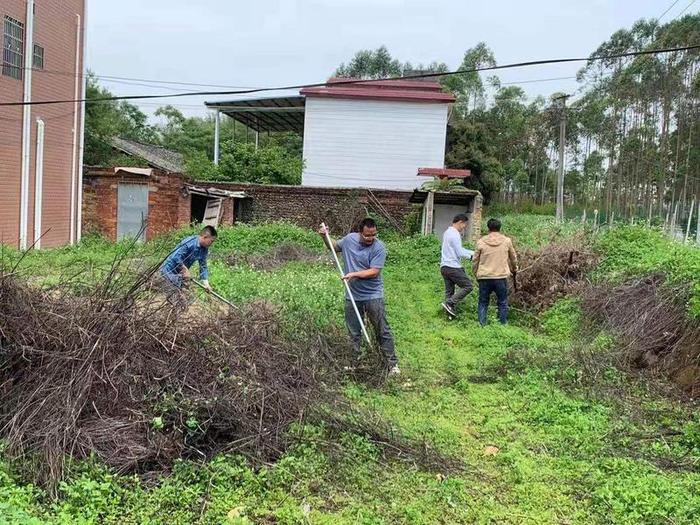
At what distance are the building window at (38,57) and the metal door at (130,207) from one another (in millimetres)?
4264

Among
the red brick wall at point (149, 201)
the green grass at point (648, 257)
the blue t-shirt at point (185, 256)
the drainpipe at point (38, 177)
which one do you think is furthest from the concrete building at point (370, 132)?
the blue t-shirt at point (185, 256)

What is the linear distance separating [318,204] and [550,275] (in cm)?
1153

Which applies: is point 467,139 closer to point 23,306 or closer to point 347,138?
point 347,138

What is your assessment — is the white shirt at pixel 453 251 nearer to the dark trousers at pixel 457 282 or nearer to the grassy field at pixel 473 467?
the dark trousers at pixel 457 282

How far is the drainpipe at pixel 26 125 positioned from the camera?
48.3 feet

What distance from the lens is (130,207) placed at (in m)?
18.7

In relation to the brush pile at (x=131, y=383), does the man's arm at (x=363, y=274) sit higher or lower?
higher

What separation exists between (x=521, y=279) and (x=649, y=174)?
107ft

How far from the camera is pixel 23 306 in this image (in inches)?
169

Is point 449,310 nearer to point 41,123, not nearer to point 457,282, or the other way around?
point 457,282

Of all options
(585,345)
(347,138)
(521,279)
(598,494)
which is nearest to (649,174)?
(347,138)

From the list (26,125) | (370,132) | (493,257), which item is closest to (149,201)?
(26,125)

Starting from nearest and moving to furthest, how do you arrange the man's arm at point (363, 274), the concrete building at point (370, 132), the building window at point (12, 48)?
the man's arm at point (363, 274) < the building window at point (12, 48) < the concrete building at point (370, 132)

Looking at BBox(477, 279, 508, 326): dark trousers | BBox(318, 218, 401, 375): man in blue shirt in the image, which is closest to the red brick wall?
BBox(477, 279, 508, 326): dark trousers
